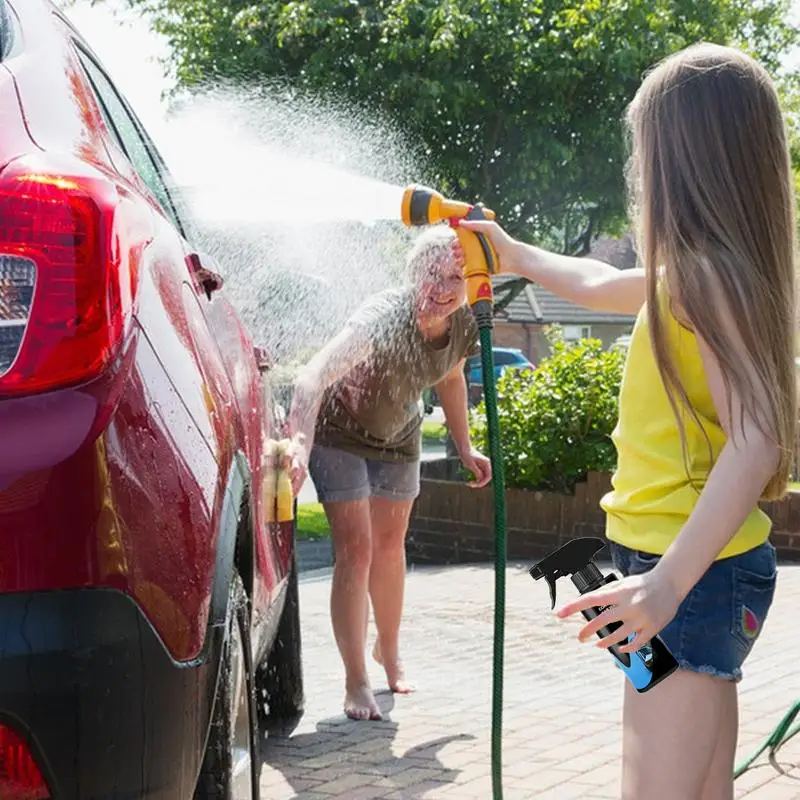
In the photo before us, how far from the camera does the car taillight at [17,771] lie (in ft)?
6.17

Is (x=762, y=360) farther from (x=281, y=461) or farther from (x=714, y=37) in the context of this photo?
(x=714, y=37)

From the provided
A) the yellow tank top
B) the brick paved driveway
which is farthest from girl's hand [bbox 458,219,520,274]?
the brick paved driveway

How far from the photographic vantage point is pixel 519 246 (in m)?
3.04

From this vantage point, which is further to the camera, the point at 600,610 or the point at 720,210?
the point at 720,210

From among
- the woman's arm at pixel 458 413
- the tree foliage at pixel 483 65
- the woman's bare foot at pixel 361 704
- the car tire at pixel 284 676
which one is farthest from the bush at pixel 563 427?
the tree foliage at pixel 483 65

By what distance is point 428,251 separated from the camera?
17.6 feet

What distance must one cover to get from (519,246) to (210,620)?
3.81 ft

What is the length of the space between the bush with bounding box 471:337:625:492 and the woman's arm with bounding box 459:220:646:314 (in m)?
6.83

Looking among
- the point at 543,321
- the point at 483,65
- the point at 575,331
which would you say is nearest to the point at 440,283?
the point at 483,65

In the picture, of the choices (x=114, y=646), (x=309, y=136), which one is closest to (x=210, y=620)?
(x=114, y=646)

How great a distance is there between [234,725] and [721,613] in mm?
894

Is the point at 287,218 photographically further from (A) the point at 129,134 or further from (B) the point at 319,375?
(A) the point at 129,134

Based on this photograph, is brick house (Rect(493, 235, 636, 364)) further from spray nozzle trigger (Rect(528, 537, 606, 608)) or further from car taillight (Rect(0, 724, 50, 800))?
car taillight (Rect(0, 724, 50, 800))

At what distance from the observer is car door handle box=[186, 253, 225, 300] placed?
9.41 ft
